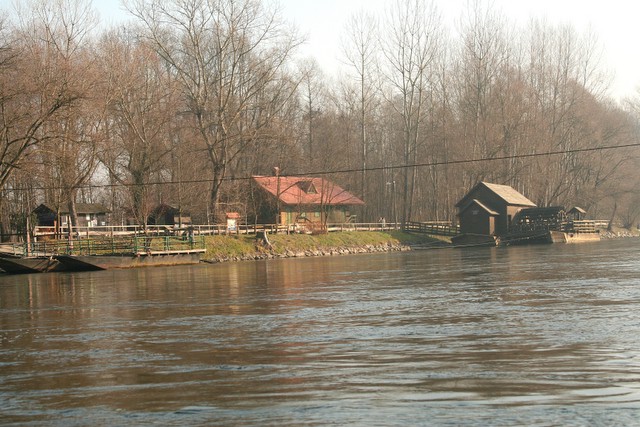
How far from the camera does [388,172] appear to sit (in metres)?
99.8

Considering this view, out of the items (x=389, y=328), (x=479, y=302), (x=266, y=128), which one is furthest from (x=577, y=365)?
(x=266, y=128)

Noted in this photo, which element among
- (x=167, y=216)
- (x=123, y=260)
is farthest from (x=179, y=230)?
(x=167, y=216)

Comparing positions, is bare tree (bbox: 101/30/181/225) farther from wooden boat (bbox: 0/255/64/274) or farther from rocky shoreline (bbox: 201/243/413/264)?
wooden boat (bbox: 0/255/64/274)

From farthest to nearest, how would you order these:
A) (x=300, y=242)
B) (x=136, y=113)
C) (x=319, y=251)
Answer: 1. (x=319, y=251)
2. (x=300, y=242)
3. (x=136, y=113)

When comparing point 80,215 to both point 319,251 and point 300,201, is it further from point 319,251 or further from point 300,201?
point 300,201

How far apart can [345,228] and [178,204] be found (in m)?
16.4

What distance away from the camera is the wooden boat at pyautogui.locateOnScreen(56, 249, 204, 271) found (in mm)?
44000

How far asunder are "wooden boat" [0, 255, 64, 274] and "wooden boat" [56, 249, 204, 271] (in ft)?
2.06

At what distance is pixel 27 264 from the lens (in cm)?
4278

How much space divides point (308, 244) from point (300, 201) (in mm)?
14594

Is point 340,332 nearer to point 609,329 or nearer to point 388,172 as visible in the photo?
point 609,329

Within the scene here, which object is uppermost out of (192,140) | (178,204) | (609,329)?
(192,140)

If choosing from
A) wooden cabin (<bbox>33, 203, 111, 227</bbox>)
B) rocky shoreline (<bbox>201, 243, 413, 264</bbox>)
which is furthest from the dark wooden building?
wooden cabin (<bbox>33, 203, 111, 227</bbox>)

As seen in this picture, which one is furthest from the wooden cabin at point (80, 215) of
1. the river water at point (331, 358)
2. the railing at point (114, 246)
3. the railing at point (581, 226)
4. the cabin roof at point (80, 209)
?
the railing at point (581, 226)
